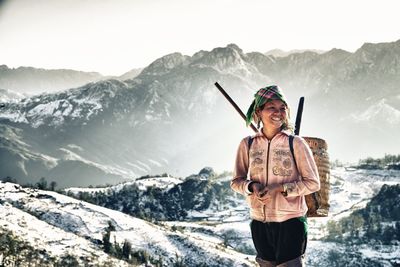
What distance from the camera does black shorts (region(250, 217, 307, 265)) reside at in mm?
8086

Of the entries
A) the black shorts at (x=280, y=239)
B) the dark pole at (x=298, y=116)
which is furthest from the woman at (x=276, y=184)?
the dark pole at (x=298, y=116)

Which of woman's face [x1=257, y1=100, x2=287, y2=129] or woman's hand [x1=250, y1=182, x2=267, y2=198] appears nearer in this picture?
woman's hand [x1=250, y1=182, x2=267, y2=198]

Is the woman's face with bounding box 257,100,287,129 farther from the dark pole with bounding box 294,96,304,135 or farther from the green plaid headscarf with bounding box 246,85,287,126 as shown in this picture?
the dark pole with bounding box 294,96,304,135

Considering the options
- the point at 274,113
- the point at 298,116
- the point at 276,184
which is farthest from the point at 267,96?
the point at 276,184

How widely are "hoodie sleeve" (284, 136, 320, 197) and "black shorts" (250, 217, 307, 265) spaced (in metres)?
0.56

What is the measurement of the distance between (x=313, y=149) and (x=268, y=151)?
1329 millimetres

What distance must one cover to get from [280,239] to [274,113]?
80.9 inches

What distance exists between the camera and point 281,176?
8.27 meters

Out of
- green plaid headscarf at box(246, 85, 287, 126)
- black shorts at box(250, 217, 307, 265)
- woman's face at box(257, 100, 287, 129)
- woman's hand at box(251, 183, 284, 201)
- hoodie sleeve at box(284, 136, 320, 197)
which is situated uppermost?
green plaid headscarf at box(246, 85, 287, 126)

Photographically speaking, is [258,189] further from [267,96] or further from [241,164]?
[267,96]

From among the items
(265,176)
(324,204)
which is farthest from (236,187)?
(324,204)

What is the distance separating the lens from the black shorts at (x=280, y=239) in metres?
8.09

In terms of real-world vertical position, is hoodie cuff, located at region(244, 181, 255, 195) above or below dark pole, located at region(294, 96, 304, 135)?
below

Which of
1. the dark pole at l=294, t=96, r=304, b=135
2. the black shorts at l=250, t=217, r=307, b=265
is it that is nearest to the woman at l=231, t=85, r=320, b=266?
the black shorts at l=250, t=217, r=307, b=265
